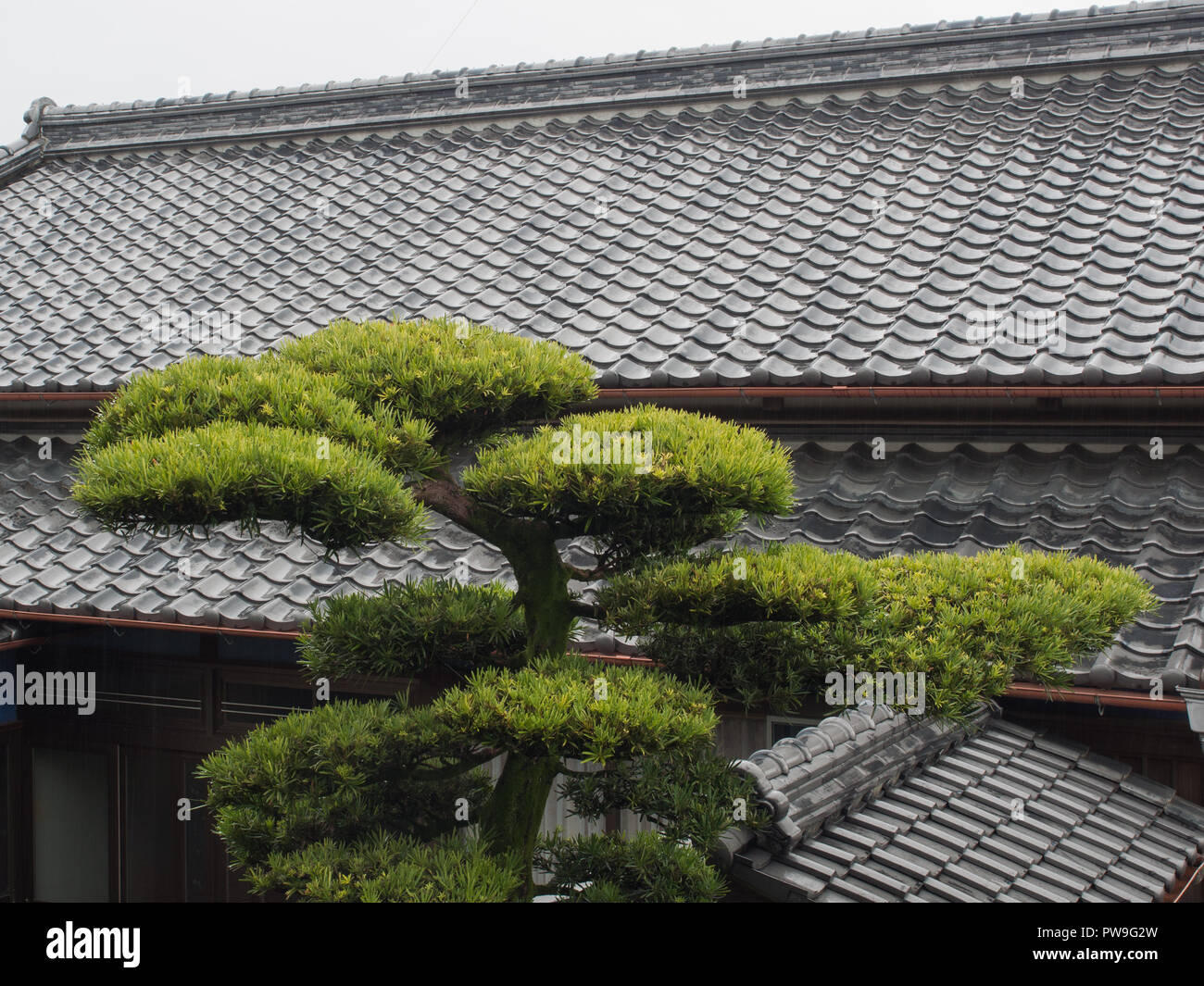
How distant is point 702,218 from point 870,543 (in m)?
3.13

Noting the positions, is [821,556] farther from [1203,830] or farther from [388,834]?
[1203,830]

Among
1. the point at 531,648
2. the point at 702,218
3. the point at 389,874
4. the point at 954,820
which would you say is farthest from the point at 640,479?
the point at 702,218

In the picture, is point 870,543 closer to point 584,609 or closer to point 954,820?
point 954,820

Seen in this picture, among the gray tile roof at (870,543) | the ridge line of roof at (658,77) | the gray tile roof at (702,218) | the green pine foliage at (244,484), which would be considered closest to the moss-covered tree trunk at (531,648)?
the green pine foliage at (244,484)

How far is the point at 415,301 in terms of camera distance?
6895 mm

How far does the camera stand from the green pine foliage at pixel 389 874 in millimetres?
2668

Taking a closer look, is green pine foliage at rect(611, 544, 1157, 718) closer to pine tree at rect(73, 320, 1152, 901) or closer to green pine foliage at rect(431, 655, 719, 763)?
pine tree at rect(73, 320, 1152, 901)

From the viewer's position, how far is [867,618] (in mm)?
3121

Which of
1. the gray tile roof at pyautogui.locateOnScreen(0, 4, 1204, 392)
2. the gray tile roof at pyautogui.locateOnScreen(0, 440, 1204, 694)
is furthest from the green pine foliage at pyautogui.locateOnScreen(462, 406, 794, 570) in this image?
the gray tile roof at pyautogui.locateOnScreen(0, 4, 1204, 392)

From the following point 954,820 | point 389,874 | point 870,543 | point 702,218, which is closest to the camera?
point 389,874

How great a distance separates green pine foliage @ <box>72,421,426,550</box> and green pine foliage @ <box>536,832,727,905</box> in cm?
115

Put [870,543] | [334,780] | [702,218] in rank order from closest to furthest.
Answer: [334,780]
[870,543]
[702,218]

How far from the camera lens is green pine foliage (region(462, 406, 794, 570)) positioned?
2809mm

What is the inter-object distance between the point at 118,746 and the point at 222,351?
2696 millimetres
